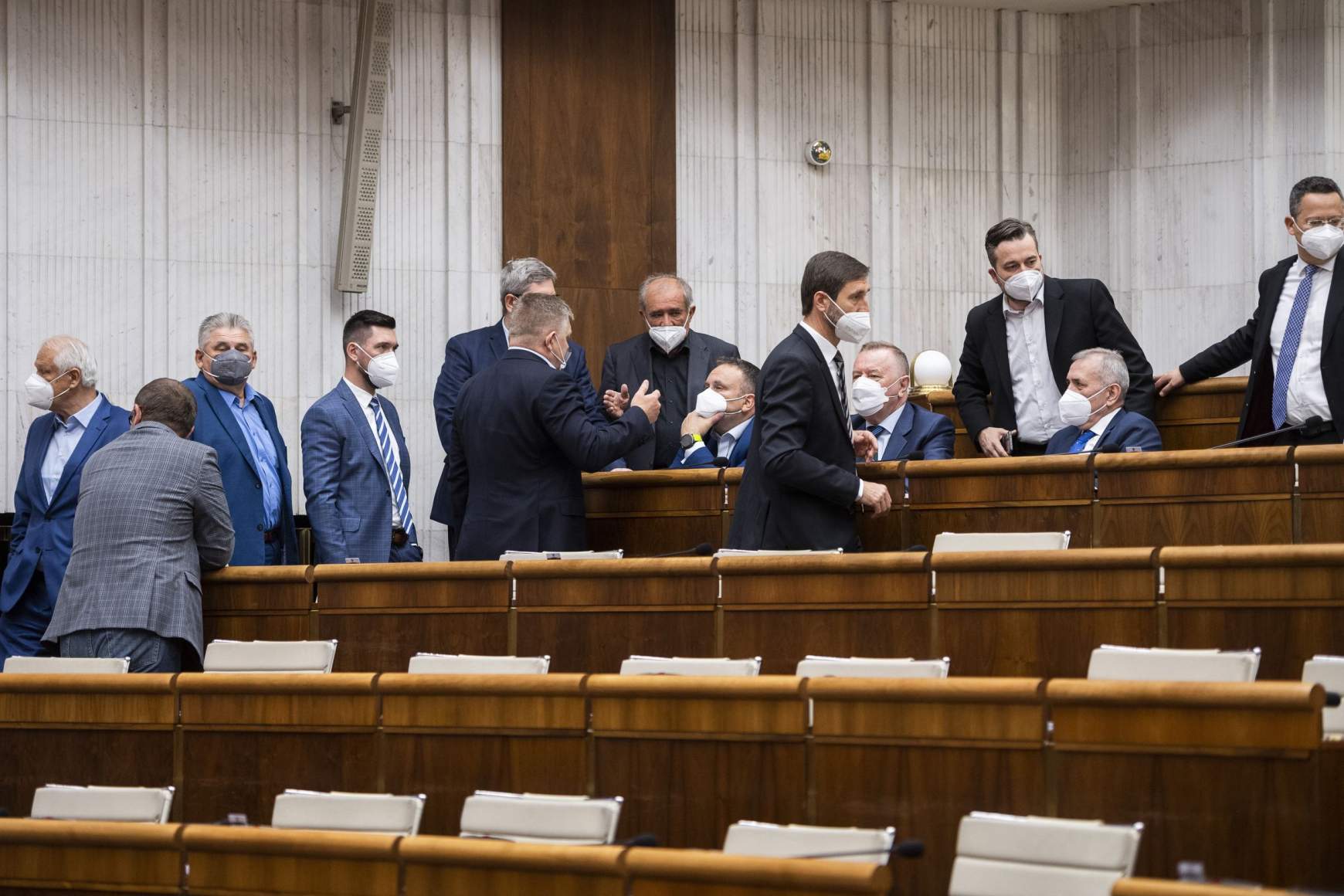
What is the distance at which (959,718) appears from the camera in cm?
223

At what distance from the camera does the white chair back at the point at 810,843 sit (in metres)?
2.03

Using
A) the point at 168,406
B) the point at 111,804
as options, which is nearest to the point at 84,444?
the point at 168,406

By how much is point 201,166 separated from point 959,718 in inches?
119

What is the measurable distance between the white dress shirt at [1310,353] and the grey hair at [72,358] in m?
2.32

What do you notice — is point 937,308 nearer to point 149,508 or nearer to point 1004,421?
point 1004,421

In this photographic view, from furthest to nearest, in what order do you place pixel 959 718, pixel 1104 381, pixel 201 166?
1. pixel 201 166
2. pixel 1104 381
3. pixel 959 718

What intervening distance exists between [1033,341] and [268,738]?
5.55 feet

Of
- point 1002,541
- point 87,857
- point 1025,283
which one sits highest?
point 1025,283

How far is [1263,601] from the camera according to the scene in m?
2.44

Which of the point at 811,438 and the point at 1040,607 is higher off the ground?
the point at 811,438

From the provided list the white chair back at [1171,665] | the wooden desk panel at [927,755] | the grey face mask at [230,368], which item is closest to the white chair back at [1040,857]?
the wooden desk panel at [927,755]

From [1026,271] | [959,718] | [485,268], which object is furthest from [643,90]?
[959,718]

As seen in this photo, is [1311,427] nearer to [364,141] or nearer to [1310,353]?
[1310,353]

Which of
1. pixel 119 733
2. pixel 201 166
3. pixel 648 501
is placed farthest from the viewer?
pixel 201 166
